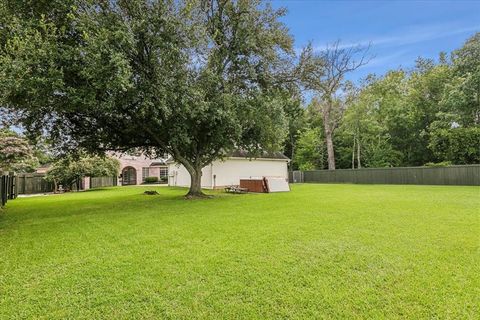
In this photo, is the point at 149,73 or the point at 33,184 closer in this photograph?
the point at 149,73

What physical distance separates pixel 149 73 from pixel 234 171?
535 inches

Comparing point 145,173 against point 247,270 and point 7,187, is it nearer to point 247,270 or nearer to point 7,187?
point 7,187

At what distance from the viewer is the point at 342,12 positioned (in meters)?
11.9

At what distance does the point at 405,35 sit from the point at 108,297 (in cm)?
1456

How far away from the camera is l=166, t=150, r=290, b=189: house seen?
2239 cm

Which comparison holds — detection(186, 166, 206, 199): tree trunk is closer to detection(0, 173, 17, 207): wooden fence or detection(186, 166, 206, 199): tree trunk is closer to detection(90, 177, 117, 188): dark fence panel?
detection(0, 173, 17, 207): wooden fence

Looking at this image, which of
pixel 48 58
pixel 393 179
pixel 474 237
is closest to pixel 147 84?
pixel 48 58

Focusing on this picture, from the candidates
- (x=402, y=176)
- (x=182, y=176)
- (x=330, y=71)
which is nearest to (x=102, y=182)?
(x=182, y=176)

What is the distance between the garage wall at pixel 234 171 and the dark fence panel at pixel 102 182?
315 inches

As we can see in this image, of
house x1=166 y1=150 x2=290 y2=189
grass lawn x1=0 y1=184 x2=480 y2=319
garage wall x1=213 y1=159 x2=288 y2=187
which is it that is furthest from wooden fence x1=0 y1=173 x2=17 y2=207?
garage wall x1=213 y1=159 x2=288 y2=187

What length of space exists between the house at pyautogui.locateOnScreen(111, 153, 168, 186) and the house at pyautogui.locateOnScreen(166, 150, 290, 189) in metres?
9.59

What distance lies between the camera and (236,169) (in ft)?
76.1

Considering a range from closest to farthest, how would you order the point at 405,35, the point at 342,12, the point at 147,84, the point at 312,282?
1. the point at 312,282
2. the point at 147,84
3. the point at 342,12
4. the point at 405,35

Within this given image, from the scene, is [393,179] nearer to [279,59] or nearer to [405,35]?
[405,35]
